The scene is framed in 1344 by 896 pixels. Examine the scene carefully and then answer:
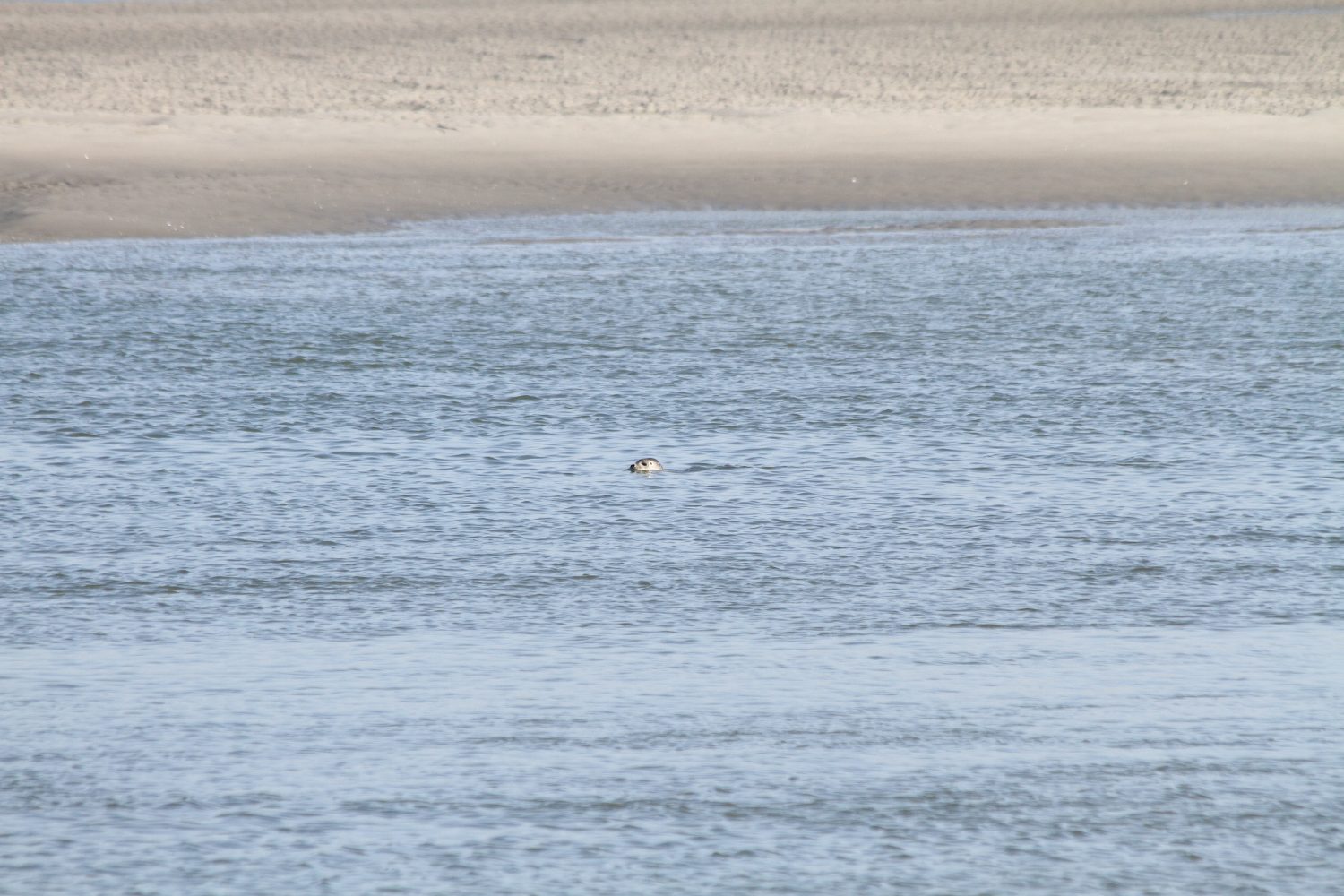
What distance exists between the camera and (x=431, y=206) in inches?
682

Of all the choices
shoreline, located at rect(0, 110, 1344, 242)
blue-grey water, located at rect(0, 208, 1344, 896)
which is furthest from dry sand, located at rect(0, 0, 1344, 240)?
blue-grey water, located at rect(0, 208, 1344, 896)

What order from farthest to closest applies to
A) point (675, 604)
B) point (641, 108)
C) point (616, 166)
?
point (641, 108) → point (616, 166) → point (675, 604)

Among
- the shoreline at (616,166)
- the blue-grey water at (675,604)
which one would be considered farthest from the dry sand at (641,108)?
the blue-grey water at (675,604)

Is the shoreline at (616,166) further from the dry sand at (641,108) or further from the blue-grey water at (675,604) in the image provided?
the blue-grey water at (675,604)


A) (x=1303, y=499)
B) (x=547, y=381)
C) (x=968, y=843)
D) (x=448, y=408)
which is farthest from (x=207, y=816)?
(x=547, y=381)

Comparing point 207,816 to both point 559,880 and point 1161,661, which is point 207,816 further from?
point 1161,661

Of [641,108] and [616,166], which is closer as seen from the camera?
[616,166]

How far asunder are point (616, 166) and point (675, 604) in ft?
45.2

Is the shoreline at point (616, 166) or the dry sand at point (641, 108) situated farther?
the dry sand at point (641, 108)

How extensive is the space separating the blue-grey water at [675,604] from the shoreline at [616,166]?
235 inches

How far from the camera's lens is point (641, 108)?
22078 mm

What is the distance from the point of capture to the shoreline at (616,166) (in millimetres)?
17141

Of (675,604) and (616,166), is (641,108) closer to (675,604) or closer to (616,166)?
(616,166)

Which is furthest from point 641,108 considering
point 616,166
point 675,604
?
point 675,604
